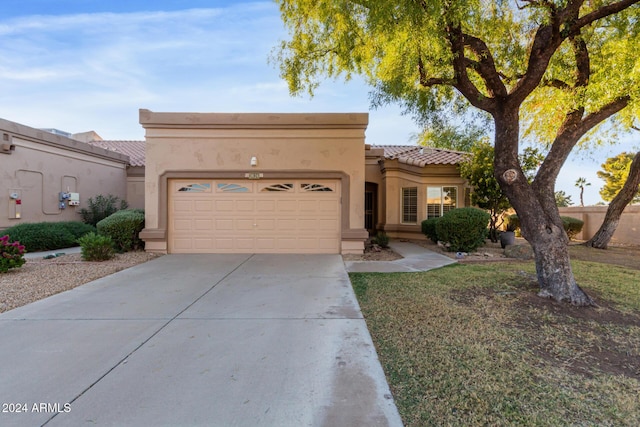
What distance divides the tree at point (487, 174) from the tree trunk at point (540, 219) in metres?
6.63

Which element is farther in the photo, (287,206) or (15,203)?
(15,203)

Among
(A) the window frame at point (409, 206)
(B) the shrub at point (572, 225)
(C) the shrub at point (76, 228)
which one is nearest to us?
(C) the shrub at point (76, 228)

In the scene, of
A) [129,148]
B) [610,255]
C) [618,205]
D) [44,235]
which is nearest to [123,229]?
[44,235]

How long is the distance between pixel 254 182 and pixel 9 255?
6.30m

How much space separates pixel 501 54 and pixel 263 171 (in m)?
7.14

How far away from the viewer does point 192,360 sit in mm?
3738

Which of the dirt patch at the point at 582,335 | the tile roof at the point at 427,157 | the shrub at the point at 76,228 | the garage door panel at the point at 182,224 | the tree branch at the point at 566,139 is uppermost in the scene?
the tile roof at the point at 427,157

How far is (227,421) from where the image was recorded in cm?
275

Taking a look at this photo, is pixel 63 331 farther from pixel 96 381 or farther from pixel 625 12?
pixel 625 12

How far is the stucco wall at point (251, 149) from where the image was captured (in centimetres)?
1071

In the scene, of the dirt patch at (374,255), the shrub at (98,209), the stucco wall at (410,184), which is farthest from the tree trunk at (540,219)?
the shrub at (98,209)

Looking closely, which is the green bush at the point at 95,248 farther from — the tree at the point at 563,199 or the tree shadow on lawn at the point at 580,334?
the tree at the point at 563,199

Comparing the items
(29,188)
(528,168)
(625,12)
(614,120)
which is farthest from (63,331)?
(614,120)

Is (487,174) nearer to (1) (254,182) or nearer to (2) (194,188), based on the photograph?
(1) (254,182)
